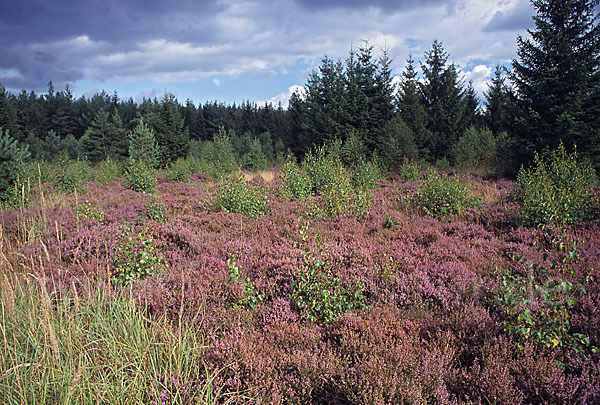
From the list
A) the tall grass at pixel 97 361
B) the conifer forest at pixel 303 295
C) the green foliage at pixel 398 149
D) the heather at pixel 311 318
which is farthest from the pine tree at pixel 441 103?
the tall grass at pixel 97 361

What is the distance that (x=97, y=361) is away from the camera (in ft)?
8.21

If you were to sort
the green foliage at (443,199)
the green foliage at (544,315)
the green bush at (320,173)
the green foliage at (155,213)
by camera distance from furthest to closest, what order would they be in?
the green bush at (320,173), the green foliage at (443,199), the green foliage at (155,213), the green foliage at (544,315)

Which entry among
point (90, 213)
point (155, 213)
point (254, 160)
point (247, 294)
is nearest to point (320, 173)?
point (155, 213)

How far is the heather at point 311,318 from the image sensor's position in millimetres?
2344

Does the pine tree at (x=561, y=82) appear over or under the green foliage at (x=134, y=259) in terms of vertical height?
over

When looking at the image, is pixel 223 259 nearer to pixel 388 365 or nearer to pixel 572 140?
pixel 388 365

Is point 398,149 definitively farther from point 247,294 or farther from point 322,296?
point 247,294

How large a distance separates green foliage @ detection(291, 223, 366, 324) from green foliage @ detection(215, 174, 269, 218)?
3.59 meters

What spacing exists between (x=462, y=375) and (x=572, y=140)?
563 inches

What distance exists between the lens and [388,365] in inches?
99.0

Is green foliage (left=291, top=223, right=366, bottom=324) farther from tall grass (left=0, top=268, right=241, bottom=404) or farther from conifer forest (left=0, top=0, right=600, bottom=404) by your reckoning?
tall grass (left=0, top=268, right=241, bottom=404)

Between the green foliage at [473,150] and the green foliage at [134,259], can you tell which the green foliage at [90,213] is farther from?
the green foliage at [473,150]

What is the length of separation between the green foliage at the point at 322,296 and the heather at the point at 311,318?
2cm

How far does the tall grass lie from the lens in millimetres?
2148
